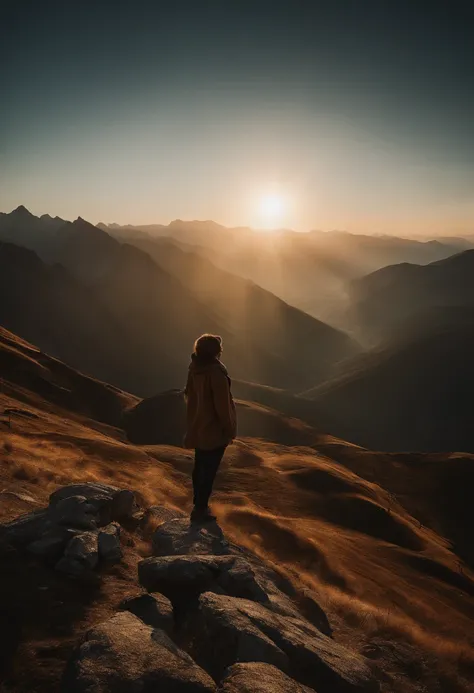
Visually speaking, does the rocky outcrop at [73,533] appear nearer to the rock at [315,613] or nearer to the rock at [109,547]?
the rock at [109,547]

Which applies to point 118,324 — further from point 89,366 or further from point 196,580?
point 196,580

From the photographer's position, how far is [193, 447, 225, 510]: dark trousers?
770cm

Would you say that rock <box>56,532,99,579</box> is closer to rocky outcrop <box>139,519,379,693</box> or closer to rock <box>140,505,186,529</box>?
rocky outcrop <box>139,519,379,693</box>

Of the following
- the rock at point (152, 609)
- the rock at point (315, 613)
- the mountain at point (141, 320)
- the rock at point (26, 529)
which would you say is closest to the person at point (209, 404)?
the rock at point (26, 529)

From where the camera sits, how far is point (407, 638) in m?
7.55

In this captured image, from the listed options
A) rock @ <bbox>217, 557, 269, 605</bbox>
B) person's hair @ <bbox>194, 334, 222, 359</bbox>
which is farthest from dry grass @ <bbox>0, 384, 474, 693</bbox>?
person's hair @ <bbox>194, 334, 222, 359</bbox>

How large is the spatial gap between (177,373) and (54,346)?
3064 centimetres

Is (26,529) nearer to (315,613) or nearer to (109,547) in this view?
(109,547)

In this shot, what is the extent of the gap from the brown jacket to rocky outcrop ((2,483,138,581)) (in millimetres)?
1888

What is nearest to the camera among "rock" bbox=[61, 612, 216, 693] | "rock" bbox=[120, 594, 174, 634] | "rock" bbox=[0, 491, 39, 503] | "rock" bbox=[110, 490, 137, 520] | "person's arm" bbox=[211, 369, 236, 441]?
"rock" bbox=[61, 612, 216, 693]

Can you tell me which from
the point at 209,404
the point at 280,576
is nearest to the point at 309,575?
the point at 280,576

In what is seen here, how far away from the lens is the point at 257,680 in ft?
13.5

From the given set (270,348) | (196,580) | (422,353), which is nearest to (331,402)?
(422,353)

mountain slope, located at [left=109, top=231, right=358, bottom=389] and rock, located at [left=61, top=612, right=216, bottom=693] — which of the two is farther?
mountain slope, located at [left=109, top=231, right=358, bottom=389]
